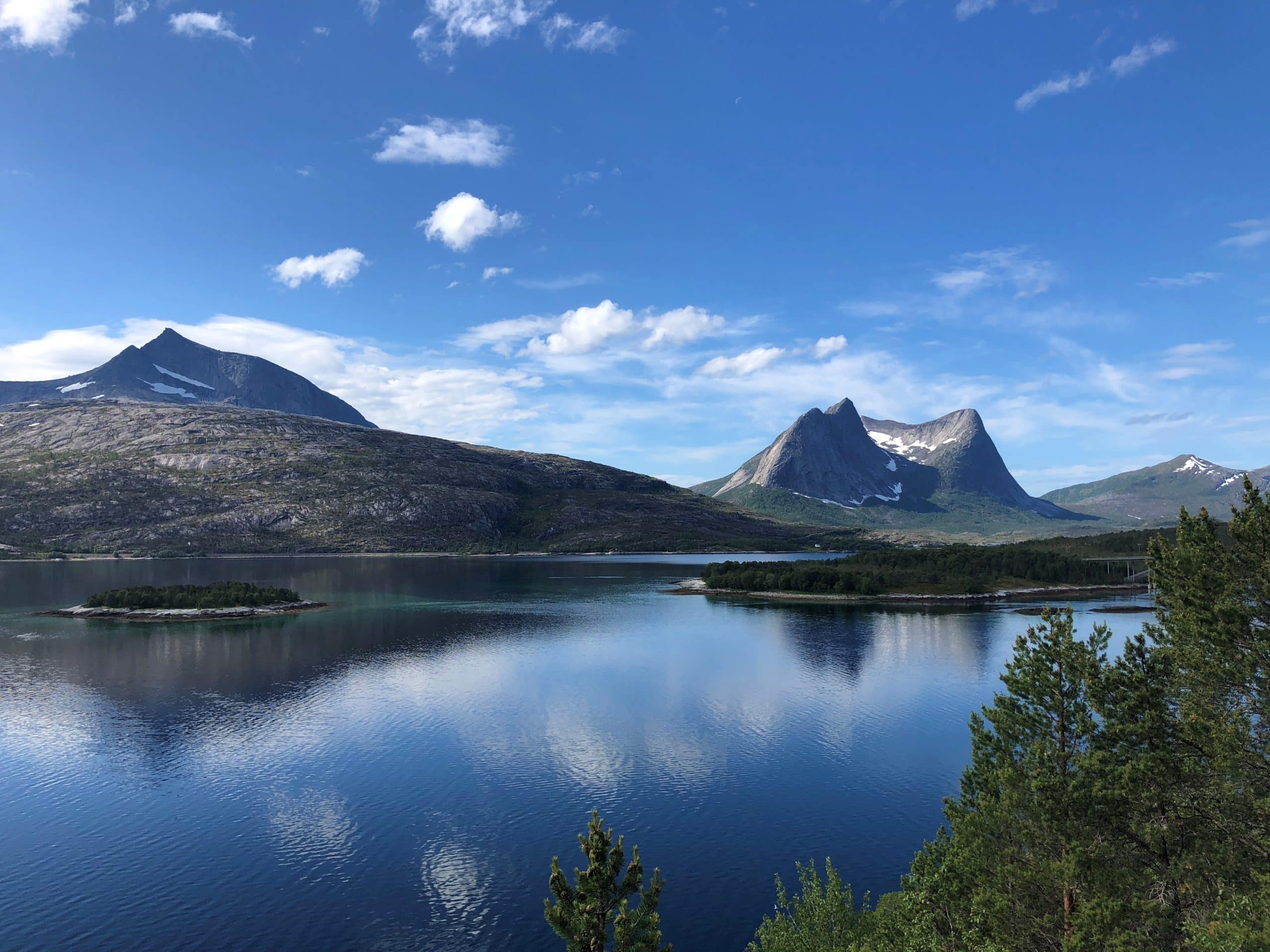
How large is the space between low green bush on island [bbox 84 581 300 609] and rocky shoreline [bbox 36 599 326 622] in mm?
1885

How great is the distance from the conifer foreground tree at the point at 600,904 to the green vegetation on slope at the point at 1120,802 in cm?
913

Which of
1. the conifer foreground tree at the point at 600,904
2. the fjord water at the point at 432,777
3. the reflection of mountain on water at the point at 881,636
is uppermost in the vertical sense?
the conifer foreground tree at the point at 600,904

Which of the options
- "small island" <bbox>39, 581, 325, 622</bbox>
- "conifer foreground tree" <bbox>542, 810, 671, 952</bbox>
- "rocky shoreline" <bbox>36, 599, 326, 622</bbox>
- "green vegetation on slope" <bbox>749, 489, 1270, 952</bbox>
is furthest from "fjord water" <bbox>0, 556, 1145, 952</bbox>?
"small island" <bbox>39, 581, 325, 622</bbox>

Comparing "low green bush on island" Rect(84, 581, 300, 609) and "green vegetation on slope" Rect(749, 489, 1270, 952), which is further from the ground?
"green vegetation on slope" Rect(749, 489, 1270, 952)

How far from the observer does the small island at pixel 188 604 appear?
148 metres

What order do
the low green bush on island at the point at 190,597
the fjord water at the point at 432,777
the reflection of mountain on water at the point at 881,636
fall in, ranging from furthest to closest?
1. the low green bush on island at the point at 190,597
2. the reflection of mountain on water at the point at 881,636
3. the fjord water at the point at 432,777

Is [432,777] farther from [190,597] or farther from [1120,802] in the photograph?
[190,597]

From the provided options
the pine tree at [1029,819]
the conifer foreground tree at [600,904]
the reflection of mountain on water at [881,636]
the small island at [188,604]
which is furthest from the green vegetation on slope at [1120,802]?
the small island at [188,604]

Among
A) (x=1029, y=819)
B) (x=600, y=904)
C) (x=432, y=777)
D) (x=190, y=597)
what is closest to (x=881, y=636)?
(x=432, y=777)

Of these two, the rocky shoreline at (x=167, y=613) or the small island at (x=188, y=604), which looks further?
the small island at (x=188, y=604)

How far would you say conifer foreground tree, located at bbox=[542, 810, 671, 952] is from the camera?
2339 centimetres

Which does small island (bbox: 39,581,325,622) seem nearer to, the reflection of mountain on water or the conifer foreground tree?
the reflection of mountain on water

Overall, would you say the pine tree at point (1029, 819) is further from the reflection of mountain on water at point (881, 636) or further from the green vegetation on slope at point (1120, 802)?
the reflection of mountain on water at point (881, 636)

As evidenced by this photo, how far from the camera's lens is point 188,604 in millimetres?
156875
